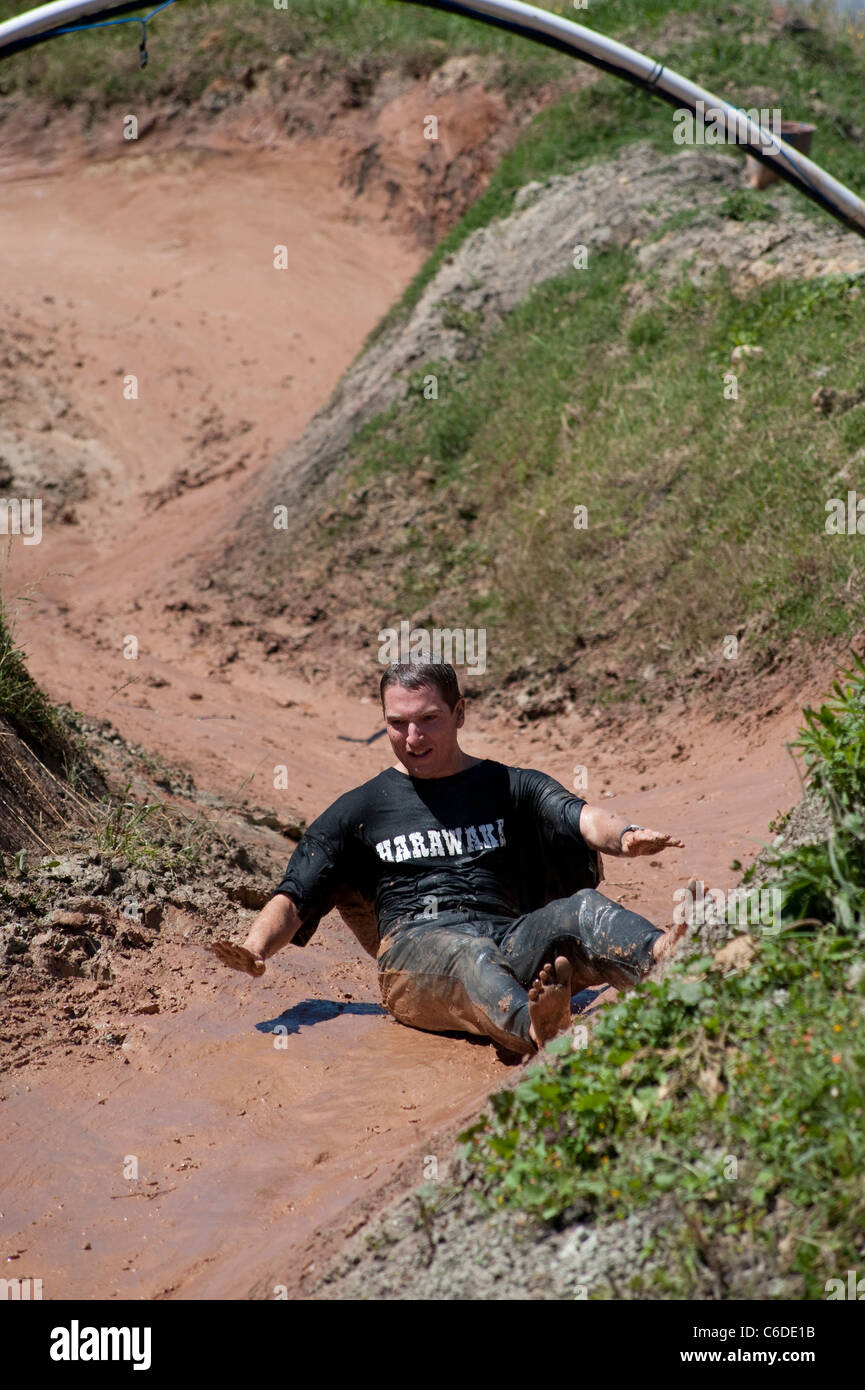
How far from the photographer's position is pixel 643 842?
4133 millimetres

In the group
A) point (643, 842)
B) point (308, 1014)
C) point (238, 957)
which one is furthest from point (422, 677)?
point (308, 1014)

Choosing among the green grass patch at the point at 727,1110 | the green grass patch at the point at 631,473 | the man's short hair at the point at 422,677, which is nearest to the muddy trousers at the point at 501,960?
the green grass patch at the point at 727,1110

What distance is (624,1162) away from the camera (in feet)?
9.30

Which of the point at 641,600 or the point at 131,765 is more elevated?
the point at 641,600

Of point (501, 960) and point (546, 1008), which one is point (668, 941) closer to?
point (546, 1008)

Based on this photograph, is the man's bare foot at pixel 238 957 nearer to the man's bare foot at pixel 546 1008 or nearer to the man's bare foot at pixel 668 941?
the man's bare foot at pixel 546 1008

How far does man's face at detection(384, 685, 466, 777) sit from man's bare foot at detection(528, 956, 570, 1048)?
1056 millimetres

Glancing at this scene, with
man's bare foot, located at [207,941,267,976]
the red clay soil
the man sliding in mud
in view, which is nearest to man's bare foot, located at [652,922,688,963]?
the man sliding in mud

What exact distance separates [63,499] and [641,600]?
6397 millimetres

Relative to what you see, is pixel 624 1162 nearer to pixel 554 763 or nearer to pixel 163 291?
pixel 554 763

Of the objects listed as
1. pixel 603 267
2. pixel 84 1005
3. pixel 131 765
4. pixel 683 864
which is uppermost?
pixel 603 267

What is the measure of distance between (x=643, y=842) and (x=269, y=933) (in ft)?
4.31
